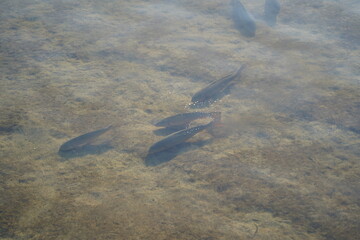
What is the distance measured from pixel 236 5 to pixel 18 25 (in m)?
4.63

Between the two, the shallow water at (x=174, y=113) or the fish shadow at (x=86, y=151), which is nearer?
the shallow water at (x=174, y=113)

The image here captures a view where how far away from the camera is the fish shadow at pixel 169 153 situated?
13.0 ft

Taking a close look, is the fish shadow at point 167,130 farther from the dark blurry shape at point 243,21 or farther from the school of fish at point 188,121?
the dark blurry shape at point 243,21

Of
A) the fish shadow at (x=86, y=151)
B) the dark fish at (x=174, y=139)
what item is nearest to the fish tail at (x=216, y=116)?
the dark fish at (x=174, y=139)

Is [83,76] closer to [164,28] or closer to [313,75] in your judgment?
[164,28]

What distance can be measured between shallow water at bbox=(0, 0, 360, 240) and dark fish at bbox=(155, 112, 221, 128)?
16cm

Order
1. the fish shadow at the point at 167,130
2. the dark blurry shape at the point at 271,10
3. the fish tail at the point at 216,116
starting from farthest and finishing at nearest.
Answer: the dark blurry shape at the point at 271,10 < the fish tail at the point at 216,116 < the fish shadow at the point at 167,130

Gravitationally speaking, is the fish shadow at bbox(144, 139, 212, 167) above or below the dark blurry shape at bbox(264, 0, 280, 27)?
below

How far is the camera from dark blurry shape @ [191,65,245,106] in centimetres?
491

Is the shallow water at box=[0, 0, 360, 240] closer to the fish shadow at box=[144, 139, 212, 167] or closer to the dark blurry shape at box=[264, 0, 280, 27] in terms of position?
the fish shadow at box=[144, 139, 212, 167]

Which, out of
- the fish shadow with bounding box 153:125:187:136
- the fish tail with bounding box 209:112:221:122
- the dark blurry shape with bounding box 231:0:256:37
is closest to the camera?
the fish shadow with bounding box 153:125:187:136

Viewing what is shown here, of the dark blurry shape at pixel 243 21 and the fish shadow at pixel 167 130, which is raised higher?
the dark blurry shape at pixel 243 21

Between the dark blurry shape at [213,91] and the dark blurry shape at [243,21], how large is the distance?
79.2 inches

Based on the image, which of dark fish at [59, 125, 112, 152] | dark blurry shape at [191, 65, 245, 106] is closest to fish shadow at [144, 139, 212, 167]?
dark fish at [59, 125, 112, 152]
